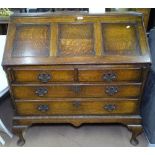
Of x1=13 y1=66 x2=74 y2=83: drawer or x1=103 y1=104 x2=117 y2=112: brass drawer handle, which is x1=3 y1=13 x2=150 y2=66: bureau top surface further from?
x1=103 y1=104 x2=117 y2=112: brass drawer handle

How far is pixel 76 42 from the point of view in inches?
54.6

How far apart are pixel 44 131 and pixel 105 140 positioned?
544 mm

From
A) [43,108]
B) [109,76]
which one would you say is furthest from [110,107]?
[43,108]

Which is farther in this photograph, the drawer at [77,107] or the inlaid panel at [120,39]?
the drawer at [77,107]

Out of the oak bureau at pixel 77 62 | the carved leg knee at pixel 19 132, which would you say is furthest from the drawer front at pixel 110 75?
the carved leg knee at pixel 19 132

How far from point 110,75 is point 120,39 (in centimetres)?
25

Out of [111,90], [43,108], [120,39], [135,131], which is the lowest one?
[135,131]

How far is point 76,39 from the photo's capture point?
4.58 feet

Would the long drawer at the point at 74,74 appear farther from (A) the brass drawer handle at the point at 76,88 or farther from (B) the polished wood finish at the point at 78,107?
(B) the polished wood finish at the point at 78,107

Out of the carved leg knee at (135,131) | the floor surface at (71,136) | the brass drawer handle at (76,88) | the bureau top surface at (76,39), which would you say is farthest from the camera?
the floor surface at (71,136)

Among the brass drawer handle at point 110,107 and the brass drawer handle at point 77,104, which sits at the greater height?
the brass drawer handle at point 77,104

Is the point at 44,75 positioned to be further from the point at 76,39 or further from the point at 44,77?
the point at 76,39

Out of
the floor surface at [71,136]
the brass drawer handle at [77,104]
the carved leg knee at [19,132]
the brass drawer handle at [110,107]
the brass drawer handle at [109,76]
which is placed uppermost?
the brass drawer handle at [109,76]

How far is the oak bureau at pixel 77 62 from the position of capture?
134cm
